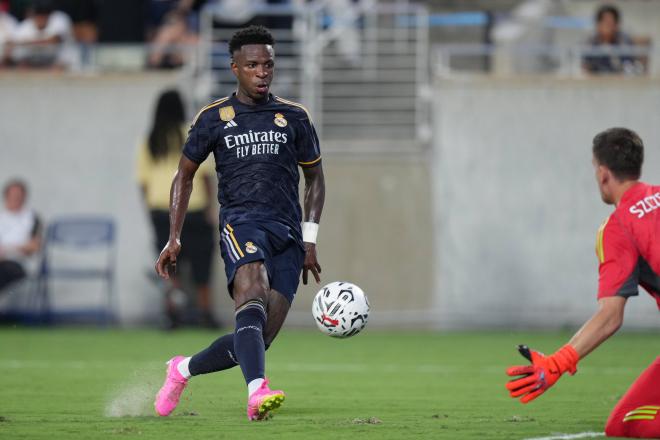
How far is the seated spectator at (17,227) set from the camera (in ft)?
56.0

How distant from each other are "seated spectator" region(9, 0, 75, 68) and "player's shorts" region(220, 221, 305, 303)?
1036cm

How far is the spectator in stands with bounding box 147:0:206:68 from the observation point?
1800 cm

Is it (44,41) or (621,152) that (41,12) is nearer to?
(44,41)

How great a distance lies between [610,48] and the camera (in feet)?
56.0

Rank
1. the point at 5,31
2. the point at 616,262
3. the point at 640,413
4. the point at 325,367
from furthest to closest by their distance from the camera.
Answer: the point at 5,31 < the point at 325,367 < the point at 640,413 < the point at 616,262

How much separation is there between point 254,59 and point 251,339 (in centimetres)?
181

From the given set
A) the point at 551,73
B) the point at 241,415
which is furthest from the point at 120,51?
the point at 241,415

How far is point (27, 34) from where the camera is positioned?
736 inches

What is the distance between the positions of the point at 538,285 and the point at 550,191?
1.22 meters

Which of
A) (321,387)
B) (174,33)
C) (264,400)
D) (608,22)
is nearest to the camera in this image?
(264,400)

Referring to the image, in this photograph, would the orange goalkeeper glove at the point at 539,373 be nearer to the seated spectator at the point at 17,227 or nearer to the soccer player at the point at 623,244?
the soccer player at the point at 623,244

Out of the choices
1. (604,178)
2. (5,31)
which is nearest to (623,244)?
(604,178)

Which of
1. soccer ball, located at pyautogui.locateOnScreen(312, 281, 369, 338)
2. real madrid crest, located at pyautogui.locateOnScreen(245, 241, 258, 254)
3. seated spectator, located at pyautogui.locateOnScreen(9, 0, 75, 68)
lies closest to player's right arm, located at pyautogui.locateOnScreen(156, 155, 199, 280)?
real madrid crest, located at pyautogui.locateOnScreen(245, 241, 258, 254)

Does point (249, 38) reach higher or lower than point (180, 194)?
higher
